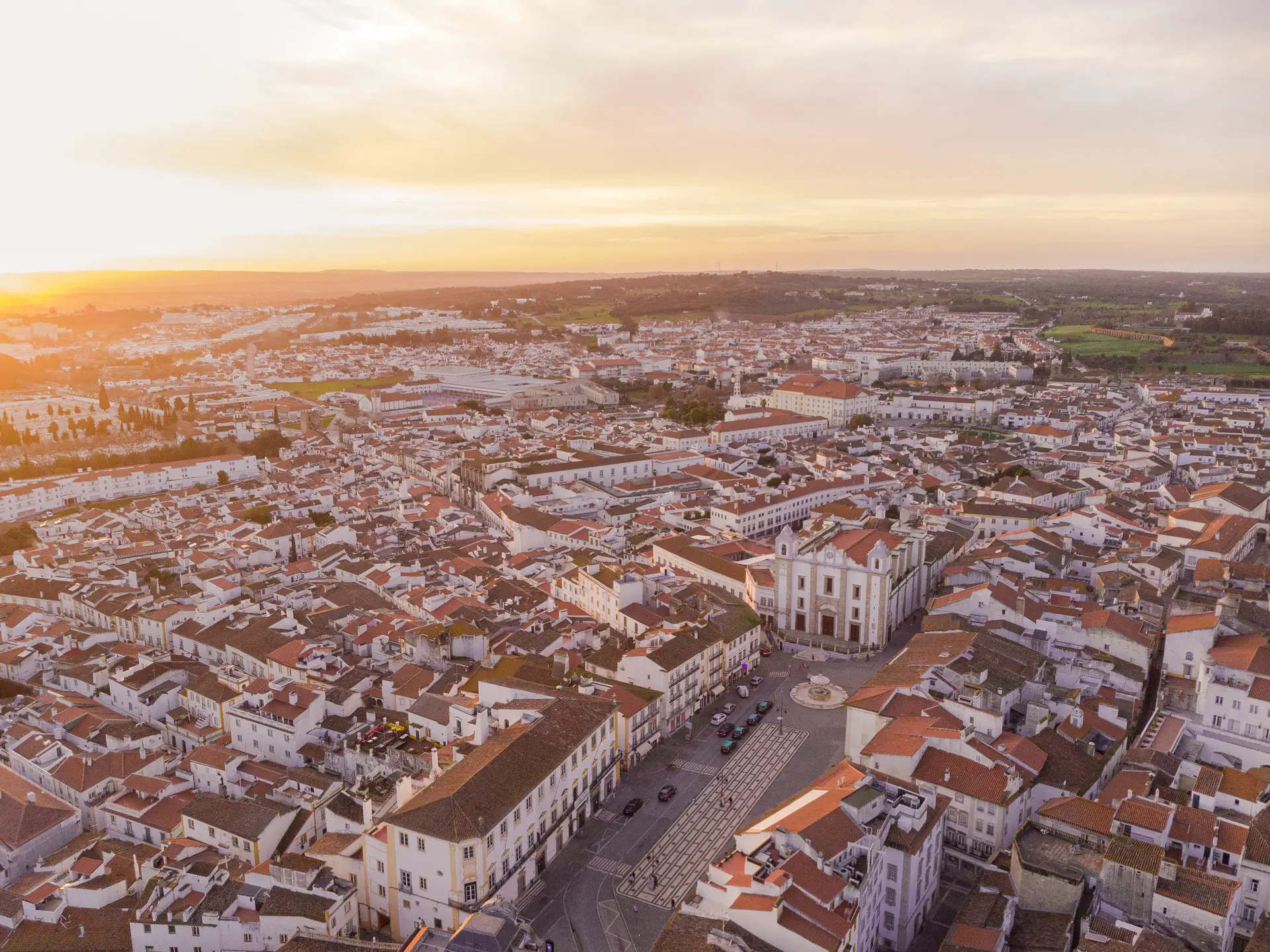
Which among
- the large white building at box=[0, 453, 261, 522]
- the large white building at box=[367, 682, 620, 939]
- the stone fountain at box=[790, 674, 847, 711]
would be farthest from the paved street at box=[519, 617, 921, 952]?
the large white building at box=[0, 453, 261, 522]

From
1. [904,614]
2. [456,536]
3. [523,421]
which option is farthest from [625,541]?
[523,421]

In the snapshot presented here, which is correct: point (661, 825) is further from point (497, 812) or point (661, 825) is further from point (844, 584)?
point (844, 584)

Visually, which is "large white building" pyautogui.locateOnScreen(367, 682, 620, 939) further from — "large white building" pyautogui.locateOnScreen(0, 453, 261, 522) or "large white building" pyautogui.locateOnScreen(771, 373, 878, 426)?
"large white building" pyautogui.locateOnScreen(771, 373, 878, 426)

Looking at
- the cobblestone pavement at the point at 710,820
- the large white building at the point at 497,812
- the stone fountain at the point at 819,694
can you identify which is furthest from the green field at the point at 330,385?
the large white building at the point at 497,812

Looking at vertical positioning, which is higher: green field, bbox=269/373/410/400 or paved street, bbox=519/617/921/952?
green field, bbox=269/373/410/400

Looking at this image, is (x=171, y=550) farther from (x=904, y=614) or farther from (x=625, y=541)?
(x=904, y=614)

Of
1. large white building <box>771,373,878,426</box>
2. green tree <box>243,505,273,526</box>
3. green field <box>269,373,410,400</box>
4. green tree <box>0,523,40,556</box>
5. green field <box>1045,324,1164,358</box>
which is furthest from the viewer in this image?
green field <box>1045,324,1164,358</box>
